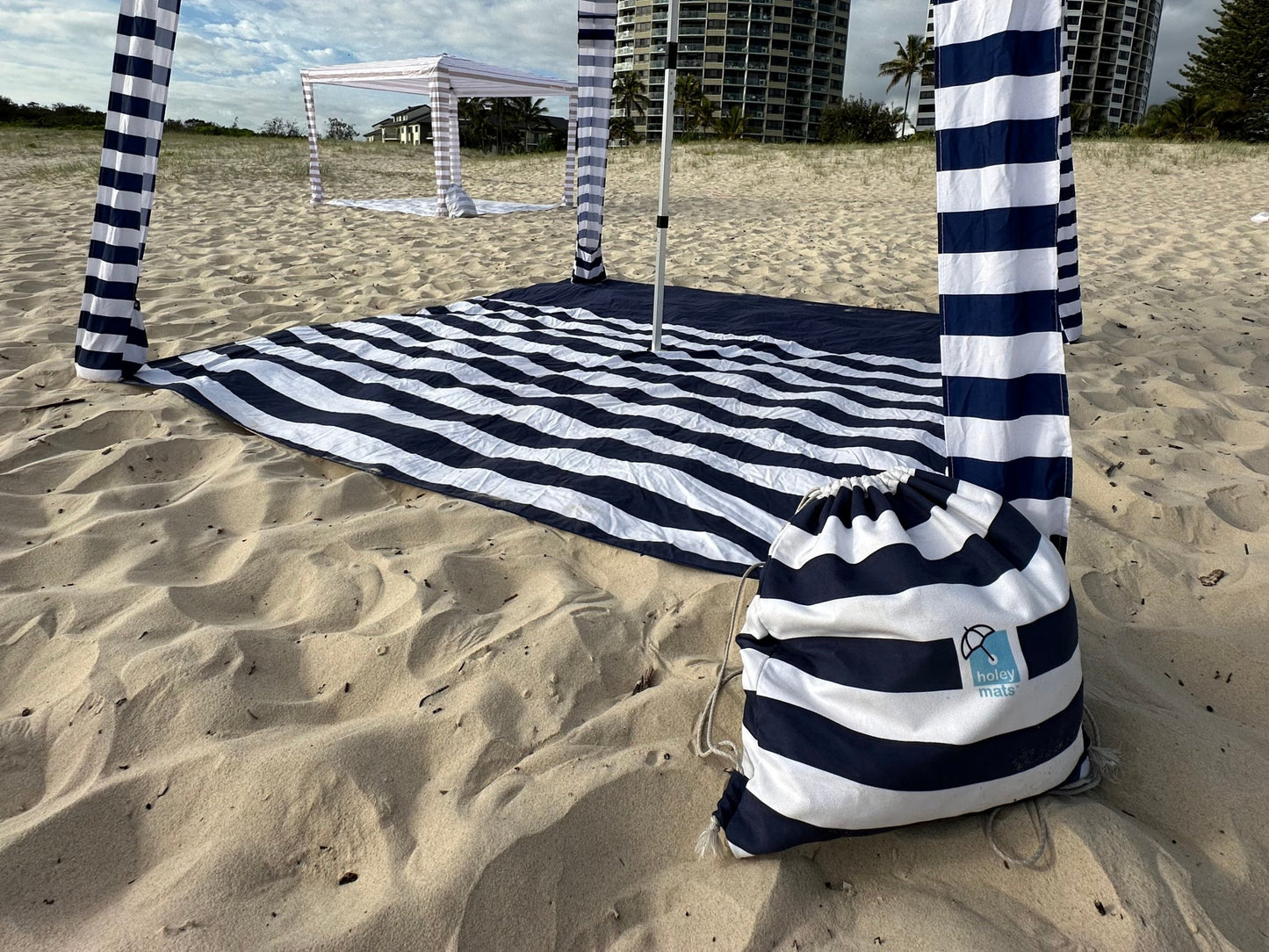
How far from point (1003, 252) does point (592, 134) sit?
13.6ft

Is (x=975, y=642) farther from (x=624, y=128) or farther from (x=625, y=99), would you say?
(x=625, y=99)

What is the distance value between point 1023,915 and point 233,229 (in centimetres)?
752

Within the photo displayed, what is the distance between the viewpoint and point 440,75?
920 cm

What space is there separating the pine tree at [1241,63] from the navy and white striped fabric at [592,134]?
3235cm

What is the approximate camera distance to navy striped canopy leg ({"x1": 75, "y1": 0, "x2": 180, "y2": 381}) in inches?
106

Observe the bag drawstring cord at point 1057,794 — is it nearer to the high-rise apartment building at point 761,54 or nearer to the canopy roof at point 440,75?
the canopy roof at point 440,75

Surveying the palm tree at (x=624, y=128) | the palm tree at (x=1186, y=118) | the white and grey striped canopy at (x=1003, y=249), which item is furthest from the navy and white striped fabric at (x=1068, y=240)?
the palm tree at (x=624, y=128)

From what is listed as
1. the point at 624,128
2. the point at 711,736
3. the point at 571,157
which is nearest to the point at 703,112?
the point at 624,128

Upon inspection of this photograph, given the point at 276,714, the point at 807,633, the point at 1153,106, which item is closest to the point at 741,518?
the point at 807,633

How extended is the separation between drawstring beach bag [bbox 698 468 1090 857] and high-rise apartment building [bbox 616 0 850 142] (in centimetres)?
7173

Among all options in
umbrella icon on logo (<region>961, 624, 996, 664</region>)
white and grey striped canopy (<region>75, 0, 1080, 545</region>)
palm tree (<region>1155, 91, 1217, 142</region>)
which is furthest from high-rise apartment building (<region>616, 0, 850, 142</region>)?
umbrella icon on logo (<region>961, 624, 996, 664</region>)

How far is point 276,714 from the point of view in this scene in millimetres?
1323

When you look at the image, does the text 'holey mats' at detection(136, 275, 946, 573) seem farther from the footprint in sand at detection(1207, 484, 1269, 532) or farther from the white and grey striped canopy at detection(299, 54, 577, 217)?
the white and grey striped canopy at detection(299, 54, 577, 217)

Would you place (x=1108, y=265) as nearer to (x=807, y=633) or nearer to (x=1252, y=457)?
(x=1252, y=457)
